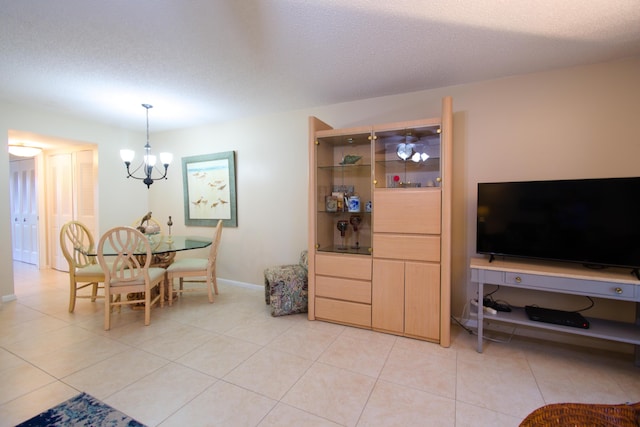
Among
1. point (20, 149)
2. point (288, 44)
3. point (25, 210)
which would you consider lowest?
point (25, 210)

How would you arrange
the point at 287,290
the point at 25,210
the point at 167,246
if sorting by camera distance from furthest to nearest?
the point at 25,210, the point at 167,246, the point at 287,290

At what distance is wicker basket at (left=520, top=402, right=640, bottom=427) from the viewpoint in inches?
39.9

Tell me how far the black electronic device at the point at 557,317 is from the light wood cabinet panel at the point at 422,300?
723mm

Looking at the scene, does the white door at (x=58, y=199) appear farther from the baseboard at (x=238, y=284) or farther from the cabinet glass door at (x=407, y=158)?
the cabinet glass door at (x=407, y=158)

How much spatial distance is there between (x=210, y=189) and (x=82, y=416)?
9.96 feet

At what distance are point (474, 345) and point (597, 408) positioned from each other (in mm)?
1450

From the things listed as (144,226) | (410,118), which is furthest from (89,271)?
(410,118)

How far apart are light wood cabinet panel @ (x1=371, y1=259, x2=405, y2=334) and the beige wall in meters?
0.69

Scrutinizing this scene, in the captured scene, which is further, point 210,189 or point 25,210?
point 25,210

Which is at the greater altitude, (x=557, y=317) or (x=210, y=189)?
(x=210, y=189)

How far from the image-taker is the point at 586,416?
104cm

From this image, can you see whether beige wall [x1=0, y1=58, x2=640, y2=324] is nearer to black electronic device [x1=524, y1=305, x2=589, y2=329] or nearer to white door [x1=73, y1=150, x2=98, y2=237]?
white door [x1=73, y1=150, x2=98, y2=237]

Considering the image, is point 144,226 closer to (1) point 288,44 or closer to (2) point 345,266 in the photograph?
(2) point 345,266

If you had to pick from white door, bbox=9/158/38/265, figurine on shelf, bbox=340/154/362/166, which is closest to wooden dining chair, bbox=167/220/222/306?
figurine on shelf, bbox=340/154/362/166
